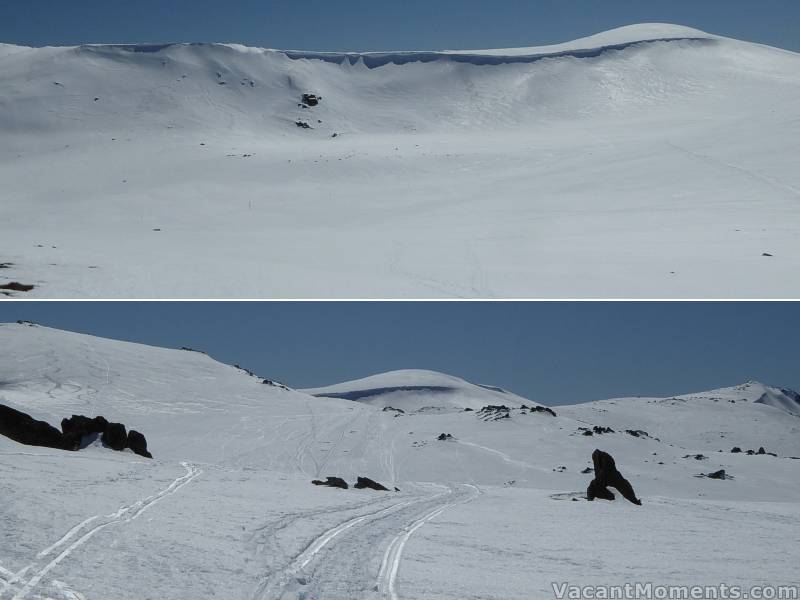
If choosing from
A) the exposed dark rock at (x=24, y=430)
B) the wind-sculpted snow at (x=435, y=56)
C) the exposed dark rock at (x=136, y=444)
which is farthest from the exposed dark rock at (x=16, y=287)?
the wind-sculpted snow at (x=435, y=56)

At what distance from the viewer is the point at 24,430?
20375mm

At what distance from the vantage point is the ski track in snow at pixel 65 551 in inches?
326

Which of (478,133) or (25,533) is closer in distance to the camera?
(25,533)

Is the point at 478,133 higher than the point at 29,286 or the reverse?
higher

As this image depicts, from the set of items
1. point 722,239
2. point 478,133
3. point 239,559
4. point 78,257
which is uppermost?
point 478,133

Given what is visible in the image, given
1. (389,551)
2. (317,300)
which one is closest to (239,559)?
(389,551)

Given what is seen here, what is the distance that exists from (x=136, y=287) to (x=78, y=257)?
3.94 metres

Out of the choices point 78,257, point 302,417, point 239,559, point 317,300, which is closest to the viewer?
point 239,559

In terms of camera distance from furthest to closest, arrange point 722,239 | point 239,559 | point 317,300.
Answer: point 722,239 → point 317,300 → point 239,559

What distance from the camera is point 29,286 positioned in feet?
60.2

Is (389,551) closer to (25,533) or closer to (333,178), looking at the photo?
(25,533)

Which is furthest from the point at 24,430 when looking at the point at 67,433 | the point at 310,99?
Answer: the point at 310,99

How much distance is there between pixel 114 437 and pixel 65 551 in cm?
1311

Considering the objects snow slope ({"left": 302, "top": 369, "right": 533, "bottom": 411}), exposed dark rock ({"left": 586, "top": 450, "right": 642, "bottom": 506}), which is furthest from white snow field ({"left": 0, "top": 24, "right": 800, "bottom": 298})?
snow slope ({"left": 302, "top": 369, "right": 533, "bottom": 411})
